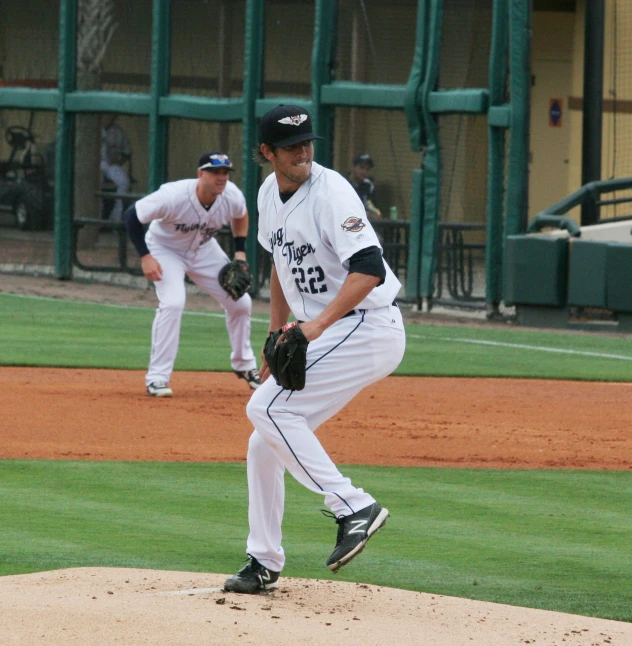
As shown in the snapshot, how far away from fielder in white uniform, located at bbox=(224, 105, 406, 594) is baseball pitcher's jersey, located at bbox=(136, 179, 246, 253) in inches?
201

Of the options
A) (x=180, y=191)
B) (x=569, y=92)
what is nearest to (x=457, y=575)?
(x=180, y=191)

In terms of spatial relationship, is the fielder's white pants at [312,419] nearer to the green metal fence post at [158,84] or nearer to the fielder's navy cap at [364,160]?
the fielder's navy cap at [364,160]

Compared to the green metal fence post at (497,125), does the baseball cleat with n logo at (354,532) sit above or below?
below

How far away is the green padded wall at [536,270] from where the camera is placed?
48.8 feet

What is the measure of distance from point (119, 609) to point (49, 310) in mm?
11731

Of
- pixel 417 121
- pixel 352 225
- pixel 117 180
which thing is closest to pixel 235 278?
pixel 352 225

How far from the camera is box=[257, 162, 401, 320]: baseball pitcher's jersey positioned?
4.85m

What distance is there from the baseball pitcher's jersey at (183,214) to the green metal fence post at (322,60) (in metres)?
6.39

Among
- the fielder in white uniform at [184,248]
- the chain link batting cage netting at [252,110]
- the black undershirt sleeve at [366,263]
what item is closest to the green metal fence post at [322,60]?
the chain link batting cage netting at [252,110]

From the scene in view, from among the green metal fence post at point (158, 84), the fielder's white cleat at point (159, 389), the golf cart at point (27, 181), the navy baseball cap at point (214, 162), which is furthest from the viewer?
the golf cart at point (27, 181)

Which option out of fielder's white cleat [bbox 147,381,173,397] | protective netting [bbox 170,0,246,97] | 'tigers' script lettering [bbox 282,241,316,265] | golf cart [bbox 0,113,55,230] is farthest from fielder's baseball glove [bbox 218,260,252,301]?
golf cart [bbox 0,113,55,230]

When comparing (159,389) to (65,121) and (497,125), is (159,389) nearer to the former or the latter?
(497,125)

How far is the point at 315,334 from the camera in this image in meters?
4.77

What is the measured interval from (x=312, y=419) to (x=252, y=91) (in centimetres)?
1275
